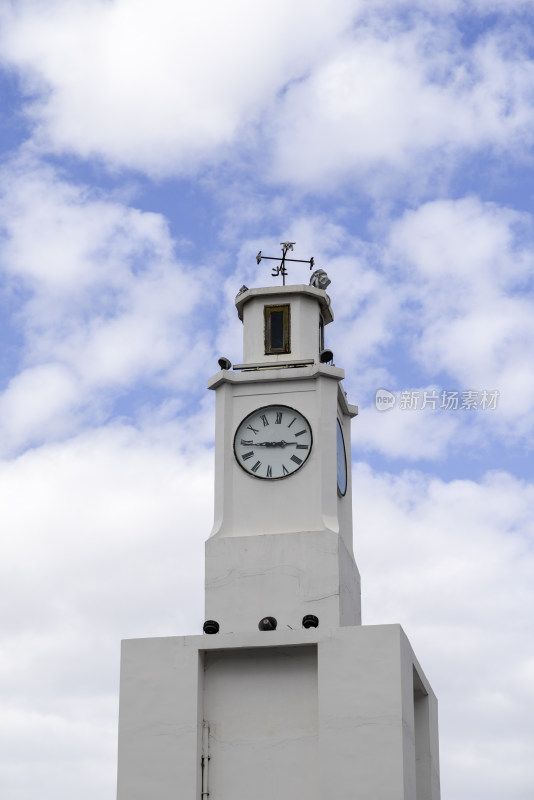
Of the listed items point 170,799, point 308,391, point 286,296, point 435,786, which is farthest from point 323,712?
point 286,296

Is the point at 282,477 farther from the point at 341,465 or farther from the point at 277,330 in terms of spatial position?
the point at 277,330

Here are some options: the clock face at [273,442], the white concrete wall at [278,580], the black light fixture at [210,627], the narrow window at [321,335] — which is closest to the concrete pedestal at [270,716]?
the black light fixture at [210,627]

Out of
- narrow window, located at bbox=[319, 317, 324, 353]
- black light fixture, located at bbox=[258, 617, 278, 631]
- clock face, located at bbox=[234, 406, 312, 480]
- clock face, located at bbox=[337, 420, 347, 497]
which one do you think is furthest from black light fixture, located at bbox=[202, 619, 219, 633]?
narrow window, located at bbox=[319, 317, 324, 353]

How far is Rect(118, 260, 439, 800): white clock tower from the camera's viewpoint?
31.6 meters

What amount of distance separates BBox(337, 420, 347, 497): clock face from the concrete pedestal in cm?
466

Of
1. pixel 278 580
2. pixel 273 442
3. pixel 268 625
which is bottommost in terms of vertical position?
pixel 268 625

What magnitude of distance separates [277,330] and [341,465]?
362 centimetres

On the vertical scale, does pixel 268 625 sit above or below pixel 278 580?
below

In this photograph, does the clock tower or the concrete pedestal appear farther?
the clock tower

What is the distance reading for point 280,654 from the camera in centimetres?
3312

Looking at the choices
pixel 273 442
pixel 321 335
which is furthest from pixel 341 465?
pixel 321 335

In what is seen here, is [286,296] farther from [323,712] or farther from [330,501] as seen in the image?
[323,712]

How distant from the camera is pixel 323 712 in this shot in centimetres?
3164

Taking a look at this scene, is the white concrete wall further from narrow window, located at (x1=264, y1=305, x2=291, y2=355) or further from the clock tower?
narrow window, located at (x1=264, y1=305, x2=291, y2=355)
